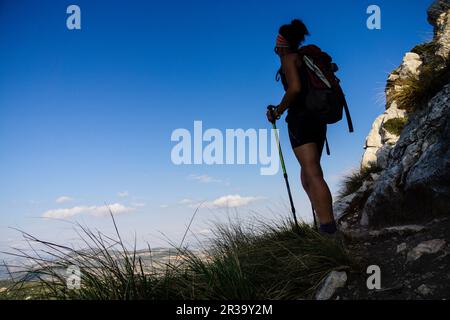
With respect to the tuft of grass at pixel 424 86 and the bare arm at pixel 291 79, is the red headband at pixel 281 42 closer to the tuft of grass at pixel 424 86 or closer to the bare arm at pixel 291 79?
the bare arm at pixel 291 79

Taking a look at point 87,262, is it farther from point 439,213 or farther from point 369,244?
point 439,213

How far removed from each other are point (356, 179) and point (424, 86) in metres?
3.45

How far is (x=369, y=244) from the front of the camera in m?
4.80

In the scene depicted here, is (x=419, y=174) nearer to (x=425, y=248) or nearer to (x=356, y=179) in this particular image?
(x=425, y=248)

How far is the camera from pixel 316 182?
4426 mm

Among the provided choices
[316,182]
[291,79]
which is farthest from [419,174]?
[291,79]

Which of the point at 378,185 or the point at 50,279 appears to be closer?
the point at 50,279

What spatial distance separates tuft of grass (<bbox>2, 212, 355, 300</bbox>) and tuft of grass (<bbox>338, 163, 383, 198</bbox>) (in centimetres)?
610

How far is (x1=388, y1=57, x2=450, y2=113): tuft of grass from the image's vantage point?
22.7 ft

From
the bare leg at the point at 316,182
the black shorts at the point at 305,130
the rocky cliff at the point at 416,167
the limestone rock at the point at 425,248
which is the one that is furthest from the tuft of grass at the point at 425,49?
the limestone rock at the point at 425,248

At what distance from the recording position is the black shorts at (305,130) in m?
4.43
